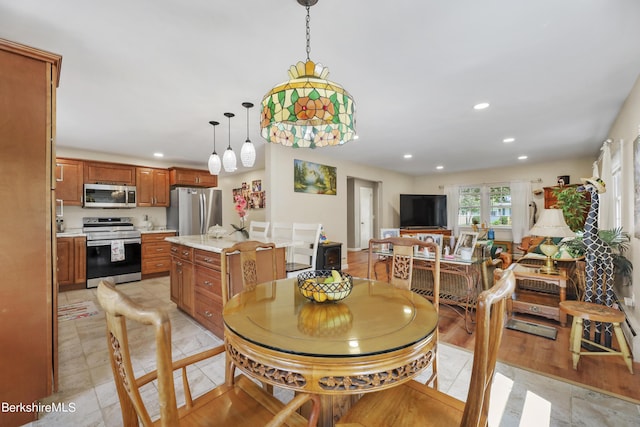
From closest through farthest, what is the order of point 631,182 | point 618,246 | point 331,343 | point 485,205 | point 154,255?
1. point 331,343
2. point 631,182
3. point 618,246
4. point 154,255
5. point 485,205

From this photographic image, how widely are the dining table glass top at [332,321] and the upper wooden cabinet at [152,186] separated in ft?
16.4

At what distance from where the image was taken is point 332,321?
1128 millimetres

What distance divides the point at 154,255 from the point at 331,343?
5.33m

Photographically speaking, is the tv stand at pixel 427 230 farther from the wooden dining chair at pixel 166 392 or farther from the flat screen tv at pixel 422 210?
the wooden dining chair at pixel 166 392

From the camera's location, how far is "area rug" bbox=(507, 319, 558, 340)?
8.79 feet

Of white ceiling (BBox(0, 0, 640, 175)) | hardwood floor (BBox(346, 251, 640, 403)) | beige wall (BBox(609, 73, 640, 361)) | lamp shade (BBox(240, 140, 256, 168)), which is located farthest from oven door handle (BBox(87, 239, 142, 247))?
beige wall (BBox(609, 73, 640, 361))

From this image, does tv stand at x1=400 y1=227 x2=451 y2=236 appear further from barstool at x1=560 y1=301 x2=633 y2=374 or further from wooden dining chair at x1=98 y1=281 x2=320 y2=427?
wooden dining chair at x1=98 y1=281 x2=320 y2=427

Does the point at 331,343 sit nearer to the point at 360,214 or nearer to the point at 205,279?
the point at 205,279

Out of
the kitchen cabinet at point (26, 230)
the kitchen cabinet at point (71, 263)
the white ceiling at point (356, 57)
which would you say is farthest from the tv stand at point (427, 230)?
the kitchen cabinet at point (26, 230)

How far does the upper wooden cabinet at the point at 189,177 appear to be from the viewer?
5.70 m

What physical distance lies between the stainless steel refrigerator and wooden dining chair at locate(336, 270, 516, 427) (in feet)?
17.3

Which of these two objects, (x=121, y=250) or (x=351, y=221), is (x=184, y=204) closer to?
(x=121, y=250)

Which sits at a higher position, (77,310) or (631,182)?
(631,182)

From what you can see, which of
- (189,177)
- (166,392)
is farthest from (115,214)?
(166,392)
